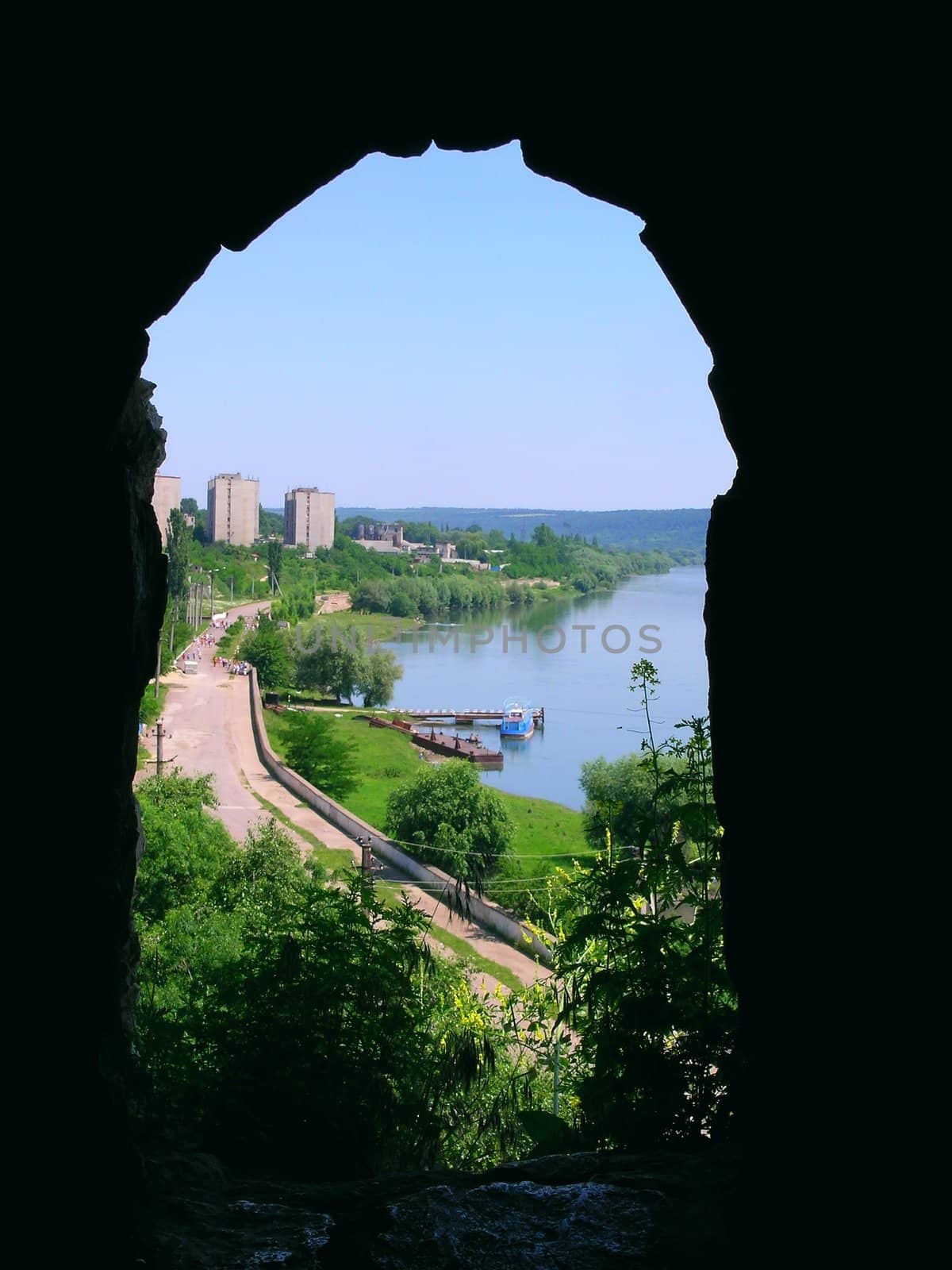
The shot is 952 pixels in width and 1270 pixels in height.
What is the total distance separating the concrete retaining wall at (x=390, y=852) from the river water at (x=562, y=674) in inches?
286

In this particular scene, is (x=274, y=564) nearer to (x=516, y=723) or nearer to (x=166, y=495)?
(x=166, y=495)

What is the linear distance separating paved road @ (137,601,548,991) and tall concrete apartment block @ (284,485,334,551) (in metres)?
67.3

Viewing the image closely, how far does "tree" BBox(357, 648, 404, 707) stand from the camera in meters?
48.9

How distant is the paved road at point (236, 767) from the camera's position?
1806cm

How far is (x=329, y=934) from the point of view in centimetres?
507

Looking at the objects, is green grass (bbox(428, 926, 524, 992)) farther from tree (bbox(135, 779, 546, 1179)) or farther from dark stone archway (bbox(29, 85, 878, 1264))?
dark stone archway (bbox(29, 85, 878, 1264))

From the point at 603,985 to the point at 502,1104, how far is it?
67.7 inches

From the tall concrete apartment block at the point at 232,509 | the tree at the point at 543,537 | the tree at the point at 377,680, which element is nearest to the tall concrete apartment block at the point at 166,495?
the tree at the point at 377,680

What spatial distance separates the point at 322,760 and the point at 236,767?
272 cm

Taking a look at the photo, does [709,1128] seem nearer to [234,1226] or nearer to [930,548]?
[234,1226]

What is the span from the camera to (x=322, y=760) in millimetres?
33688

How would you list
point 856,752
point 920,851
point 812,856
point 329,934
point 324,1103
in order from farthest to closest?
point 329,934 < point 324,1103 < point 812,856 < point 856,752 < point 920,851

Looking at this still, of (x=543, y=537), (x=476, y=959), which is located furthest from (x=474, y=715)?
(x=543, y=537)

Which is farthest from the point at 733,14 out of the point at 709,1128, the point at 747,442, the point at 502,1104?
the point at 502,1104
